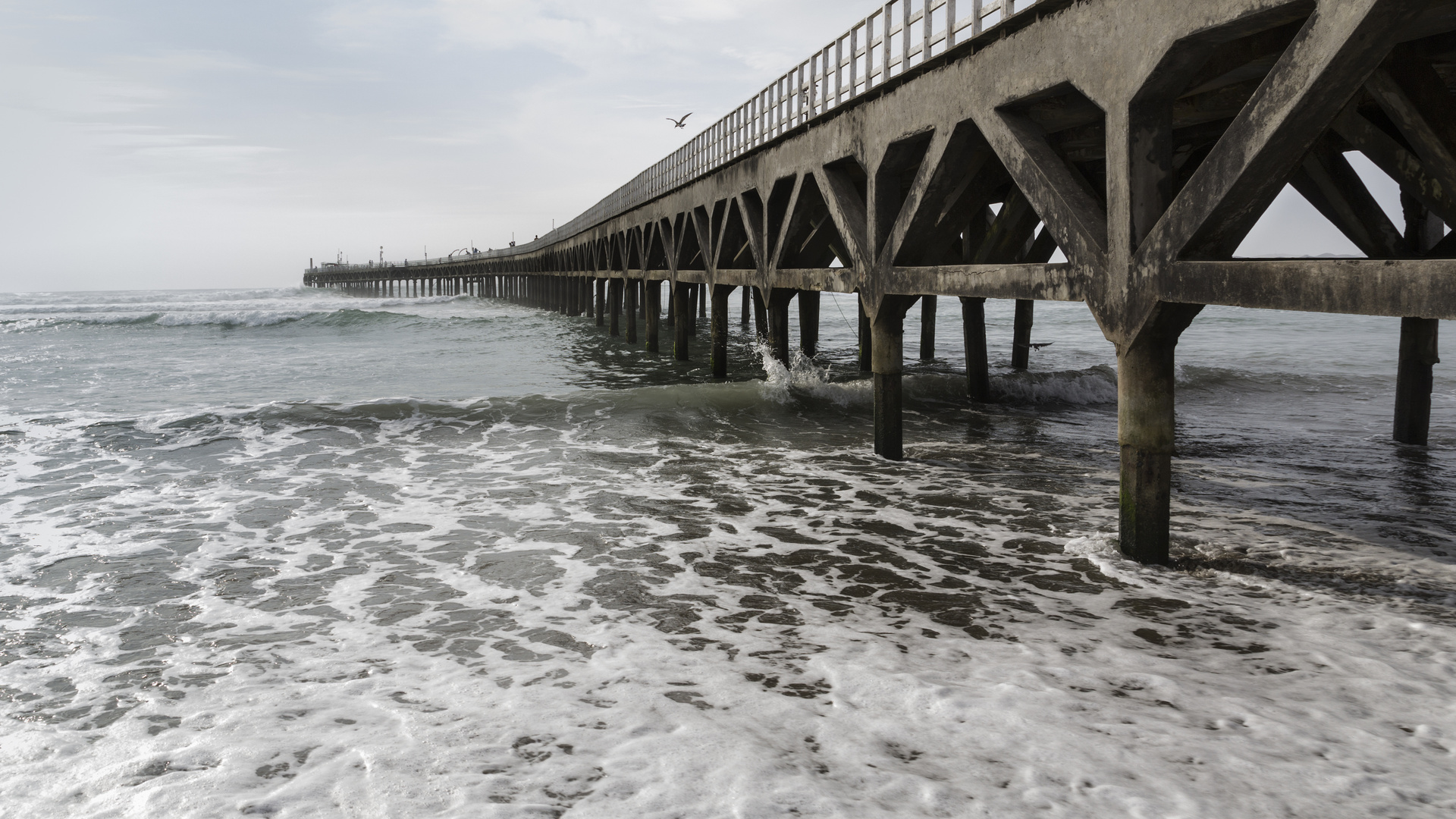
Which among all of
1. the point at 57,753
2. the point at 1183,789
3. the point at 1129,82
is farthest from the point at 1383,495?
the point at 57,753

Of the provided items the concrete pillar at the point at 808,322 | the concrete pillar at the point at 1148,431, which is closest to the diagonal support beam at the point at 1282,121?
the concrete pillar at the point at 1148,431

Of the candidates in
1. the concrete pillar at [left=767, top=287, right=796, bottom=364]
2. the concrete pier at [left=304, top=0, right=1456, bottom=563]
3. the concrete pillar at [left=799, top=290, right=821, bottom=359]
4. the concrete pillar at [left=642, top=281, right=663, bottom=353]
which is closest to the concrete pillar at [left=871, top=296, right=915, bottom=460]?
the concrete pier at [left=304, top=0, right=1456, bottom=563]

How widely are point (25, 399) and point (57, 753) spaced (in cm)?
1784

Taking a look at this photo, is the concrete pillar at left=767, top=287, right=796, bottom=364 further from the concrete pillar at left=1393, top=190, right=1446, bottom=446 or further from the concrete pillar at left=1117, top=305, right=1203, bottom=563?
the concrete pillar at left=1117, top=305, right=1203, bottom=563

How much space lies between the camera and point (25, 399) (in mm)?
17469

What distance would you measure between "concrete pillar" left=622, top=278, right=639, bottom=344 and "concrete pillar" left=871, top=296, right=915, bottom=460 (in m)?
19.4

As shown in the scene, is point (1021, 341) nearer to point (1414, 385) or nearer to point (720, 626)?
point (1414, 385)

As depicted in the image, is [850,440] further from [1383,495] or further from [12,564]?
[12,564]

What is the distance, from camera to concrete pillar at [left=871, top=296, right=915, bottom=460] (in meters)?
9.77

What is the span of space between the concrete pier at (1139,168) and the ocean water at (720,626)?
1.34 meters

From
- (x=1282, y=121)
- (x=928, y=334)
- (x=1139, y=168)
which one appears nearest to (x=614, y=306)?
(x=928, y=334)

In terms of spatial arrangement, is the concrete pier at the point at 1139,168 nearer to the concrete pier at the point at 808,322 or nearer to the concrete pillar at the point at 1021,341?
the concrete pillar at the point at 1021,341

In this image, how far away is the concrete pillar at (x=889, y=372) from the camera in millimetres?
9773

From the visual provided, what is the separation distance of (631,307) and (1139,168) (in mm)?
24419
